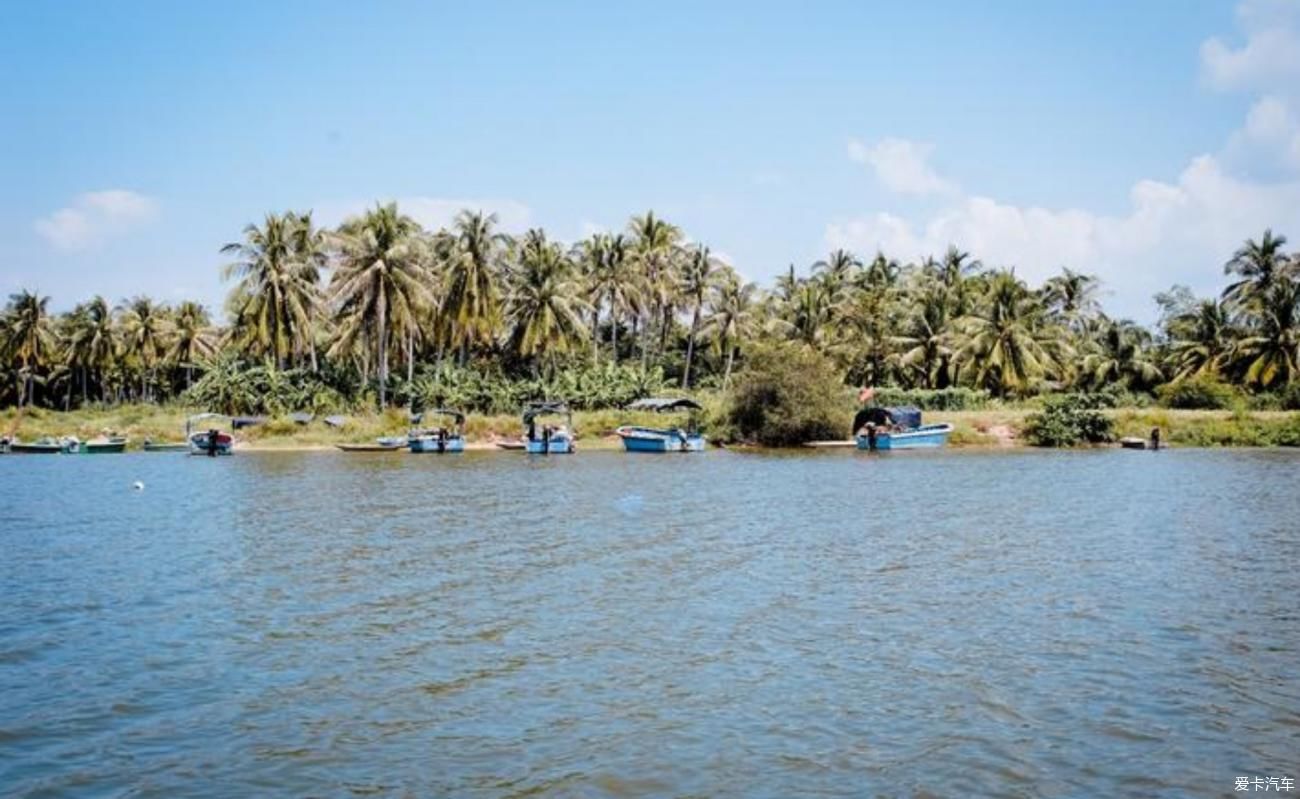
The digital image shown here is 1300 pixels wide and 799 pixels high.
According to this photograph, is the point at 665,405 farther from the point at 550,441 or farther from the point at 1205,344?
the point at 1205,344

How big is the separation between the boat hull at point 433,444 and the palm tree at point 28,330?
55197 millimetres

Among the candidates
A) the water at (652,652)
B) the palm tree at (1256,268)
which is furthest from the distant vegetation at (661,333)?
the water at (652,652)

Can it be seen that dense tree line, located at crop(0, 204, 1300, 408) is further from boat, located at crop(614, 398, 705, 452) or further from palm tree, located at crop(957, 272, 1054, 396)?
boat, located at crop(614, 398, 705, 452)

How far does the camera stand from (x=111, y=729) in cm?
1218

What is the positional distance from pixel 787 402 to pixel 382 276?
28440 mm

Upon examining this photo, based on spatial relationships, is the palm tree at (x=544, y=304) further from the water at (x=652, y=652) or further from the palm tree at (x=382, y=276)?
the water at (x=652, y=652)

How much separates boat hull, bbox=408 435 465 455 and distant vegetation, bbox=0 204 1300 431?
39.4 feet

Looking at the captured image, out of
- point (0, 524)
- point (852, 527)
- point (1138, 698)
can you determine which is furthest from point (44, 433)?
point (1138, 698)

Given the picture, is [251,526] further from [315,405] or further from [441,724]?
[315,405]

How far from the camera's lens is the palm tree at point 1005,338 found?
79.0 m

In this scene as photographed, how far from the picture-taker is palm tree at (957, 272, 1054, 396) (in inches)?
3110

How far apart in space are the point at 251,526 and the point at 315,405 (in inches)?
1956

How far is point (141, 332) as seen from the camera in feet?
351

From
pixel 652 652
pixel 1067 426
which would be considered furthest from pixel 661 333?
pixel 652 652
